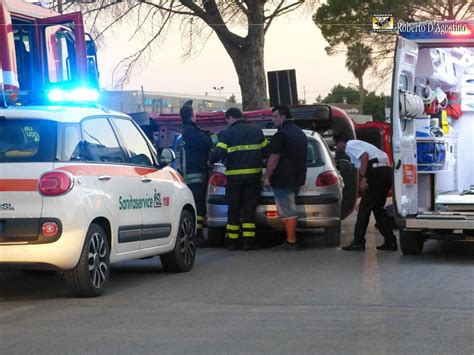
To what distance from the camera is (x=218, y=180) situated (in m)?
11.9

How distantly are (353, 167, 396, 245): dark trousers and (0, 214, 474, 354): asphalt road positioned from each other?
0.92 m

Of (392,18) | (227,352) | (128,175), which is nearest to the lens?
(227,352)

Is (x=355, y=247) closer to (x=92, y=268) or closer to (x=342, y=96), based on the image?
(x=92, y=268)

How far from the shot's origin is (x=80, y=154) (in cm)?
756

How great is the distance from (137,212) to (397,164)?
373 cm

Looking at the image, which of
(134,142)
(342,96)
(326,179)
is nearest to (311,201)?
(326,179)

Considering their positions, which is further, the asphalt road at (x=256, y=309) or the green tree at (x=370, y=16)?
the green tree at (x=370, y=16)

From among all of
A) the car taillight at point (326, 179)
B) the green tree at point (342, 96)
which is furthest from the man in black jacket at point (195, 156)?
the green tree at point (342, 96)

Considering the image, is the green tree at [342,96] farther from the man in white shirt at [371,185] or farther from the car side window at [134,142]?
the car side window at [134,142]

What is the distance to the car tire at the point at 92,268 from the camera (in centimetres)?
736

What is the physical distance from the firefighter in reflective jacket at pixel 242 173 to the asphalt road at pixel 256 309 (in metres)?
1.21

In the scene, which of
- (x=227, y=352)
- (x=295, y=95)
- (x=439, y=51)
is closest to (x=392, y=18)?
(x=295, y=95)

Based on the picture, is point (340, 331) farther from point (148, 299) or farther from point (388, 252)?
point (388, 252)

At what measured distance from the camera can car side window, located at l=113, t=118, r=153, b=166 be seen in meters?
8.60
